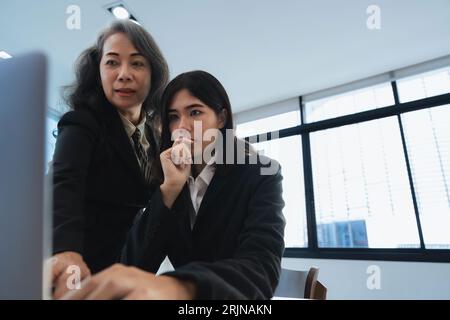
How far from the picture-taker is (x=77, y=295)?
204 millimetres

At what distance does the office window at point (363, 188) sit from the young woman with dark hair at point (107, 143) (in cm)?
248

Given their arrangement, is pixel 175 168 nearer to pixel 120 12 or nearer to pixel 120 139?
pixel 120 139

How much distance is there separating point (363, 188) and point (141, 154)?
8.28ft

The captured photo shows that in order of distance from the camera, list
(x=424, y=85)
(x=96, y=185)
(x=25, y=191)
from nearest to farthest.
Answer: (x=25, y=191)
(x=96, y=185)
(x=424, y=85)

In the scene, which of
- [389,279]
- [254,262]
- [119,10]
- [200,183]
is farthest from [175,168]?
[389,279]

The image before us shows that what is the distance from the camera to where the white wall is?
202 cm

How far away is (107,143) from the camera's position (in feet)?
1.43

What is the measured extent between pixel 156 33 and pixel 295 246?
2307 millimetres

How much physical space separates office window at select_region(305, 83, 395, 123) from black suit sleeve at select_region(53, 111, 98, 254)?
8.97ft

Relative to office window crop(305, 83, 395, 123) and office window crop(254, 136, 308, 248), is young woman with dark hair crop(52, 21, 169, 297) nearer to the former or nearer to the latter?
office window crop(254, 136, 308, 248)

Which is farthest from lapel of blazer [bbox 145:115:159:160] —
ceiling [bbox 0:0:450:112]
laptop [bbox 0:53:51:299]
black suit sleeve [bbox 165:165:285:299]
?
ceiling [bbox 0:0:450:112]

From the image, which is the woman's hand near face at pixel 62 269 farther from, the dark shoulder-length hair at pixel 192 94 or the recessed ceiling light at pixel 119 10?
the recessed ceiling light at pixel 119 10

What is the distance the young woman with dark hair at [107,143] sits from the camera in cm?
37

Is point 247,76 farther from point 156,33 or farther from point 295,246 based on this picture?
point 295,246
